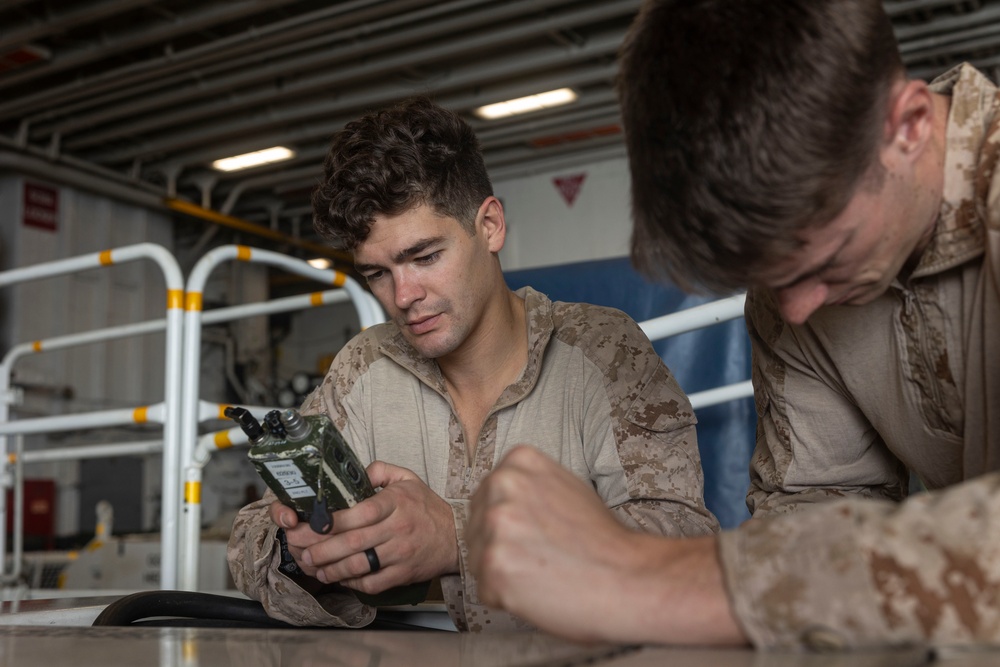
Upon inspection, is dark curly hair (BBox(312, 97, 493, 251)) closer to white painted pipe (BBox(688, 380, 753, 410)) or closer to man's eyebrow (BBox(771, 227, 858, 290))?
white painted pipe (BBox(688, 380, 753, 410))

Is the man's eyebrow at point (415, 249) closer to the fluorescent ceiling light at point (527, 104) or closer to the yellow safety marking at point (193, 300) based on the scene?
the yellow safety marking at point (193, 300)

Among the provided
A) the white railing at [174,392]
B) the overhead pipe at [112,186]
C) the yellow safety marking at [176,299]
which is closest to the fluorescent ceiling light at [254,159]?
the overhead pipe at [112,186]

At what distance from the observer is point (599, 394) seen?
1475 millimetres

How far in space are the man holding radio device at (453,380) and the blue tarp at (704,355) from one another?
0.54 metres

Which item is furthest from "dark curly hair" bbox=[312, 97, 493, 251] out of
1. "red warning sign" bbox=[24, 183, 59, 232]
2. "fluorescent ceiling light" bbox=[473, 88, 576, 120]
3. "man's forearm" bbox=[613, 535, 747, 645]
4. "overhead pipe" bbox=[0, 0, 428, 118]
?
"red warning sign" bbox=[24, 183, 59, 232]

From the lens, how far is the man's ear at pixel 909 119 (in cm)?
84

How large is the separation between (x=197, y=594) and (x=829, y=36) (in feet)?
3.67

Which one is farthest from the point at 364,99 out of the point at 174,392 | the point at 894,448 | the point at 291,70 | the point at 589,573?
the point at 589,573

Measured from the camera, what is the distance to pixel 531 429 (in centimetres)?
152

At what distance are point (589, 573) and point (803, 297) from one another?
1.28 feet

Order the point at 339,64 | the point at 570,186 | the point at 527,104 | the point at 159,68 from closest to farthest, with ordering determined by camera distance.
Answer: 1. the point at 159,68
2. the point at 339,64
3. the point at 527,104
4. the point at 570,186

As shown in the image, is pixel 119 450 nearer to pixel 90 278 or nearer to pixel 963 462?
pixel 963 462

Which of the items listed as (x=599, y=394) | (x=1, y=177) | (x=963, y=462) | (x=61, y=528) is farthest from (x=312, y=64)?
(x=963, y=462)

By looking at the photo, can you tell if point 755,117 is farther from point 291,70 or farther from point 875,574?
point 291,70
